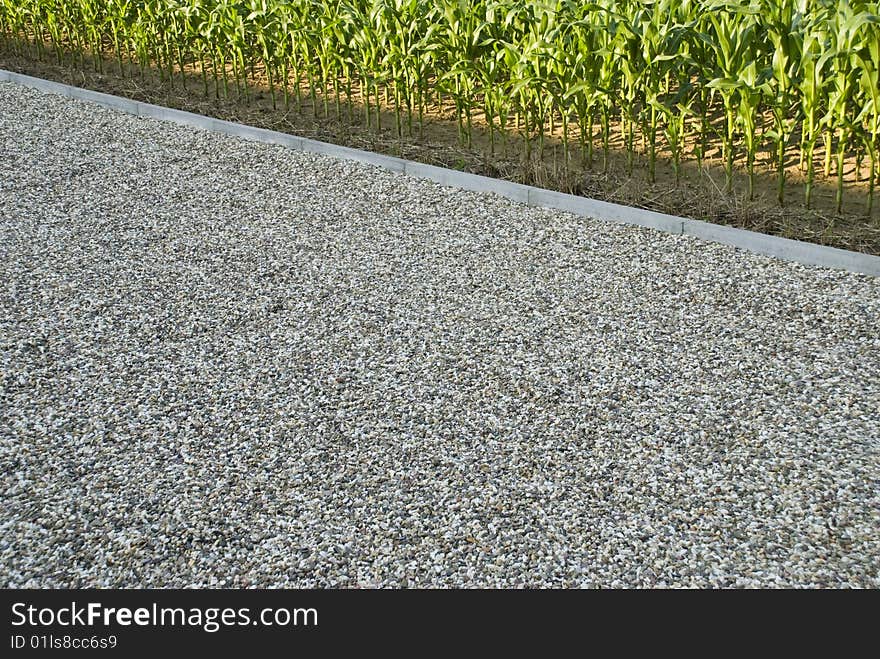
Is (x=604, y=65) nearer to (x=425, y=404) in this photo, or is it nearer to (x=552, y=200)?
(x=552, y=200)

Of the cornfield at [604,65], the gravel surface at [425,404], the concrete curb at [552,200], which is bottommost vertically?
the gravel surface at [425,404]

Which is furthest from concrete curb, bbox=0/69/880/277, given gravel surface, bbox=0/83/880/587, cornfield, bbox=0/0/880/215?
cornfield, bbox=0/0/880/215

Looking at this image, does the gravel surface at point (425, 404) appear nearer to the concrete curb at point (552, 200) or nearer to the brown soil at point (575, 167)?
the concrete curb at point (552, 200)

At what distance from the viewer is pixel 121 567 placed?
1.98 meters

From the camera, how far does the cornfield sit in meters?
3.71

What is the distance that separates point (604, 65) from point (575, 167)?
2.15 ft

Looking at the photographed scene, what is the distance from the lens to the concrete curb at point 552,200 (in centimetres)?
348

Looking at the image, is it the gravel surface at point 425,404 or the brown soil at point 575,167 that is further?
the brown soil at point 575,167

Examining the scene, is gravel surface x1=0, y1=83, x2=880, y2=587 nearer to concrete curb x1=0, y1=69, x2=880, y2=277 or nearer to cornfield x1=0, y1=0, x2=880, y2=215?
concrete curb x1=0, y1=69, x2=880, y2=277

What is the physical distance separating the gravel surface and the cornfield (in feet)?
2.25

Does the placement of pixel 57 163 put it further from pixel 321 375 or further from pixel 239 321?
pixel 321 375

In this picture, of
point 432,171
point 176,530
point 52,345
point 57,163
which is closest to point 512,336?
point 176,530

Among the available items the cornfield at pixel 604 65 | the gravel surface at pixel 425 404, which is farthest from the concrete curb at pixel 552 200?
the cornfield at pixel 604 65

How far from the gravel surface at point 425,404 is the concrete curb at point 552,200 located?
7cm
